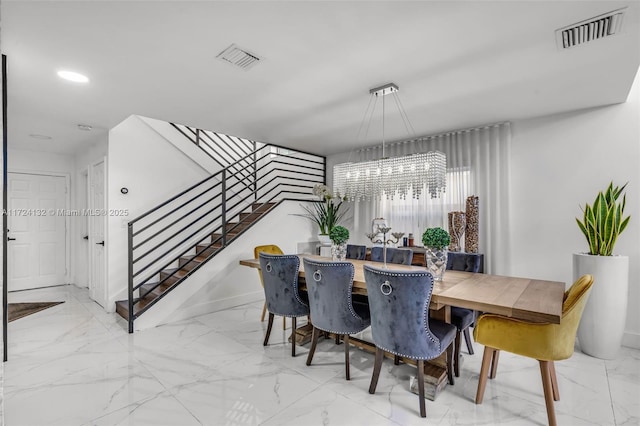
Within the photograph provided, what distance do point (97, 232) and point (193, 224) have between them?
132cm

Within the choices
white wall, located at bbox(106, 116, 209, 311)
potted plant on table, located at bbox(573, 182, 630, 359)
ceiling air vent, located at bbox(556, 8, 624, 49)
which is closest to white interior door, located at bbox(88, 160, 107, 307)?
white wall, located at bbox(106, 116, 209, 311)

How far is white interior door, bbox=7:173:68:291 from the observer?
5402mm

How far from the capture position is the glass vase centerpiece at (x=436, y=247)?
2547 millimetres

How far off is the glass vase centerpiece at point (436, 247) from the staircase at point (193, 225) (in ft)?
8.89

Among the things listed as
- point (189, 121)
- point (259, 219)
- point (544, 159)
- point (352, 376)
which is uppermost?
point (189, 121)

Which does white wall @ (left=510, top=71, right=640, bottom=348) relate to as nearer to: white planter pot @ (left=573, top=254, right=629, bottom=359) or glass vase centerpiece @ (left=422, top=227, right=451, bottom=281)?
white planter pot @ (left=573, top=254, right=629, bottom=359)

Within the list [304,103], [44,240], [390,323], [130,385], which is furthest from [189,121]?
[44,240]

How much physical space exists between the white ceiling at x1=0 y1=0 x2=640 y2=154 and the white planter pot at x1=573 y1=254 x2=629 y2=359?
1.62m

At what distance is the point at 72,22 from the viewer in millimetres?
2117

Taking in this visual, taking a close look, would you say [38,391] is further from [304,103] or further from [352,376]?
[304,103]

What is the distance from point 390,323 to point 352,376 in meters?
0.74

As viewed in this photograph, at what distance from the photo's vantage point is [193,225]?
528 centimetres
